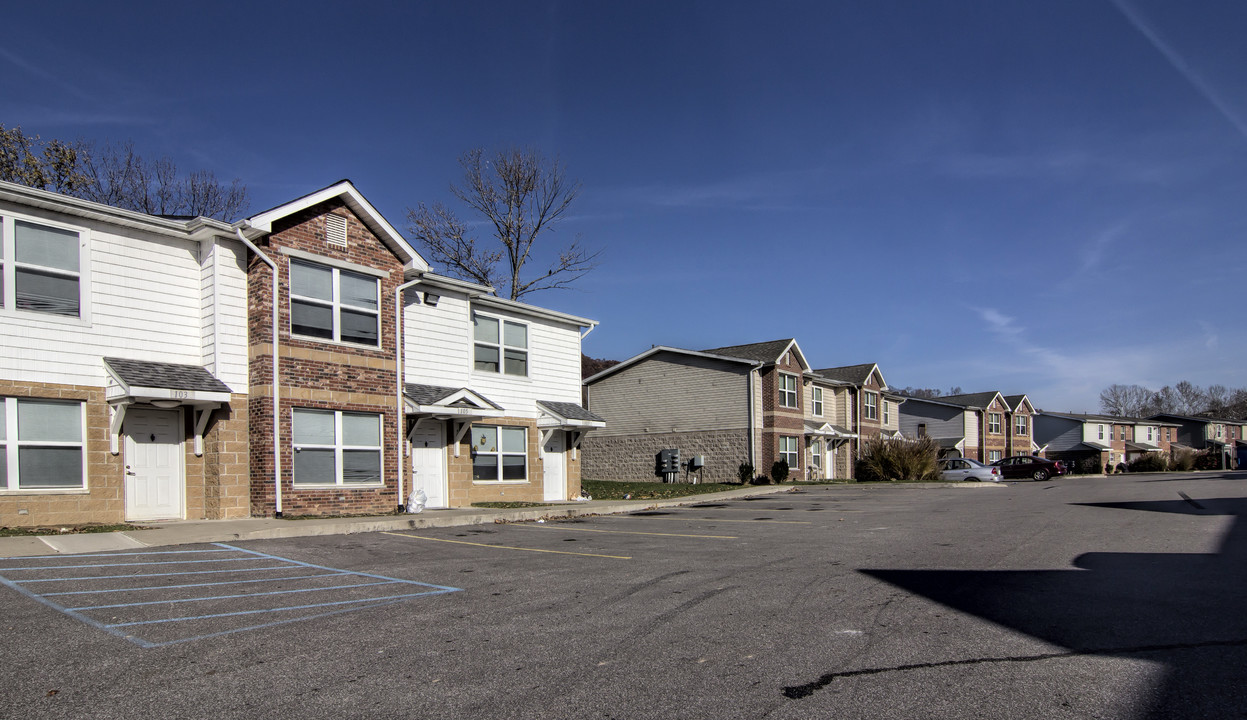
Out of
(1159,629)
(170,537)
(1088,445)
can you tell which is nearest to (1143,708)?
(1159,629)

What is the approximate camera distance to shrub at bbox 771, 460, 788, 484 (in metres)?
37.3

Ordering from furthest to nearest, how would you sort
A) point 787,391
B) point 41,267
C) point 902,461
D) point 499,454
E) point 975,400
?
point 975,400 → point 787,391 → point 902,461 → point 499,454 → point 41,267

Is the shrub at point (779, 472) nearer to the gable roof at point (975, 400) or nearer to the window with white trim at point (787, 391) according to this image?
the window with white trim at point (787, 391)

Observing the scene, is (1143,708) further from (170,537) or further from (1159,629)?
(170,537)

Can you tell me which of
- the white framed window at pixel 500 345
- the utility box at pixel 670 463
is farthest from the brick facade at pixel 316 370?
the utility box at pixel 670 463

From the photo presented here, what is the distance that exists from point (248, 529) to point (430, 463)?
699cm

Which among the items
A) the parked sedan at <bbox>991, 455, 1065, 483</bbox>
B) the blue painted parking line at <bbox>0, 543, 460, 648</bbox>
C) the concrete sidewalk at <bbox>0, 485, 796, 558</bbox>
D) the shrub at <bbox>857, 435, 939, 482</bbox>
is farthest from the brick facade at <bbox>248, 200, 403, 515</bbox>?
the parked sedan at <bbox>991, 455, 1065, 483</bbox>

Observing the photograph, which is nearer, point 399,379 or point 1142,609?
point 1142,609

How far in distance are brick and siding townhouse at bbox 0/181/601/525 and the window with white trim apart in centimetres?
2411

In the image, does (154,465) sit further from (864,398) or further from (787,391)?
(864,398)

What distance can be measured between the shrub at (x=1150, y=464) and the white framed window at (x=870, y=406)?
117ft

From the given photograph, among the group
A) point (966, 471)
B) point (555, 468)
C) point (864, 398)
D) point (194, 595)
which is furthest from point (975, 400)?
point (194, 595)

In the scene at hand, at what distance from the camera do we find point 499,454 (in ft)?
74.5

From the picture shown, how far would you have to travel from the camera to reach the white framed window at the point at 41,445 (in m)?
13.6
